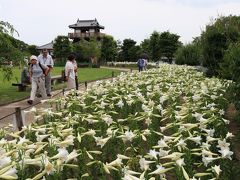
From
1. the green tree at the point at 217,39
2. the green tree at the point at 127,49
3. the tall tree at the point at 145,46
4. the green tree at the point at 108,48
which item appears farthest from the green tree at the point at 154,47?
the green tree at the point at 217,39

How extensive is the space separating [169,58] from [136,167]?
184 feet

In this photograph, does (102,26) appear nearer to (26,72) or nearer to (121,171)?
(26,72)

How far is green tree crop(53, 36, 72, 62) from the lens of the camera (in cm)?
6291

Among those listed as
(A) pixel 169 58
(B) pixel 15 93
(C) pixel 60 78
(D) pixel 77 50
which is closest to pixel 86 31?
(D) pixel 77 50

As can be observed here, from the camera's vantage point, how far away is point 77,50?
64.6 meters

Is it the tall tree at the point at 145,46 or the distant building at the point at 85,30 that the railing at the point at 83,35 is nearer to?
the distant building at the point at 85,30

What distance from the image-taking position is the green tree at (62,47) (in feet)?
206

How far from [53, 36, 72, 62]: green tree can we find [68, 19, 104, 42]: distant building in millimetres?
15223

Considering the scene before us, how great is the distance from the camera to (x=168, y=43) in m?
59.2

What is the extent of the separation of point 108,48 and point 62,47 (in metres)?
7.03

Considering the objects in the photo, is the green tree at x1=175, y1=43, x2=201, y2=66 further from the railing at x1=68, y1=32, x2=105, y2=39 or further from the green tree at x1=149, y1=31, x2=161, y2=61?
the railing at x1=68, y1=32, x2=105, y2=39

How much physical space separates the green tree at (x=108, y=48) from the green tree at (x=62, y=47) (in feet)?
18.7

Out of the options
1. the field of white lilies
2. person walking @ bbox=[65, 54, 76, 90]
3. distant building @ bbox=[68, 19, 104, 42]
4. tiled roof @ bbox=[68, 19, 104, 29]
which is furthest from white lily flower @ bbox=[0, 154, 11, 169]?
tiled roof @ bbox=[68, 19, 104, 29]

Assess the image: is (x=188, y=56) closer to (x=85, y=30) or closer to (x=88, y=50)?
(x=88, y=50)
